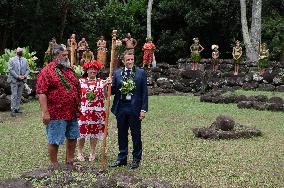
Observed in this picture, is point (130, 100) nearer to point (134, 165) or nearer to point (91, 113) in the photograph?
point (91, 113)

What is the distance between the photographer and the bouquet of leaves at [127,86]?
827cm

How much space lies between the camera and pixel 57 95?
24.2 ft

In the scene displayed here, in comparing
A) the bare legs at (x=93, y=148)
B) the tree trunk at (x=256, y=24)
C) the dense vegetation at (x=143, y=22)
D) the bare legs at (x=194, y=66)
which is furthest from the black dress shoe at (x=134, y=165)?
the dense vegetation at (x=143, y=22)

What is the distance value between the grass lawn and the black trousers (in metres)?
0.30

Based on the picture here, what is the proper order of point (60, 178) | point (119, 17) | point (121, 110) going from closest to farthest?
point (60, 178) → point (121, 110) → point (119, 17)

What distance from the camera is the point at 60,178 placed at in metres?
6.02

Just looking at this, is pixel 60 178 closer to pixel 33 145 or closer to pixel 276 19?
pixel 33 145

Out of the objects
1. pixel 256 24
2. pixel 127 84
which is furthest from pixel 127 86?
pixel 256 24

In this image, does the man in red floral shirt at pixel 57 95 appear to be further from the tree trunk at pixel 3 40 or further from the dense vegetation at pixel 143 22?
the tree trunk at pixel 3 40

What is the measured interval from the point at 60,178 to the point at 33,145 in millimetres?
4875

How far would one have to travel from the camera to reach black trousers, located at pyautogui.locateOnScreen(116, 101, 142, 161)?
841 cm

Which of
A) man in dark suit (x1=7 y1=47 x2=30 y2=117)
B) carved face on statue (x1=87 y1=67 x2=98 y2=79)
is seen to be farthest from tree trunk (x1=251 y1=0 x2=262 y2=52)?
carved face on statue (x1=87 y1=67 x2=98 y2=79)

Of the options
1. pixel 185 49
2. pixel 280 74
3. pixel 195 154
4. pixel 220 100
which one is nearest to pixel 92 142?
pixel 195 154

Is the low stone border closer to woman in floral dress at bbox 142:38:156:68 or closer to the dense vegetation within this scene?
woman in floral dress at bbox 142:38:156:68
